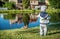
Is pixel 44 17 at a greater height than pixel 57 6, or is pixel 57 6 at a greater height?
pixel 44 17

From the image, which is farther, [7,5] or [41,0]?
[41,0]

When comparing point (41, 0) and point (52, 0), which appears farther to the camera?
point (41, 0)

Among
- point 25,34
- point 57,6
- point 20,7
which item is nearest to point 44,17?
point 25,34

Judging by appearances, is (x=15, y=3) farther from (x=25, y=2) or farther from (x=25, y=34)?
(x=25, y=34)

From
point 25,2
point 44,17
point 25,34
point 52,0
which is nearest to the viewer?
point 44,17

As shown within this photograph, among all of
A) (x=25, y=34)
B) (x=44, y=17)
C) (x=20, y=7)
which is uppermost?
(x=44, y=17)

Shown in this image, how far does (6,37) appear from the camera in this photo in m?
6.34

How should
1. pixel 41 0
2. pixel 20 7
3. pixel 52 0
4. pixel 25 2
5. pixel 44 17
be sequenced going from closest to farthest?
1. pixel 44 17
2. pixel 25 2
3. pixel 52 0
4. pixel 20 7
5. pixel 41 0

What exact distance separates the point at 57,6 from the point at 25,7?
3797 mm

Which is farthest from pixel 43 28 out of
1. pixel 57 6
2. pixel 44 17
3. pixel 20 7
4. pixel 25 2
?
pixel 20 7

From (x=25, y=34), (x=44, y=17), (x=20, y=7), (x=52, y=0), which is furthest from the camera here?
(x=20, y=7)

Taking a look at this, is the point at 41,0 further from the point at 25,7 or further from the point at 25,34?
the point at 25,34

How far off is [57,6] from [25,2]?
4059 mm

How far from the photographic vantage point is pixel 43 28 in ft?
20.5
